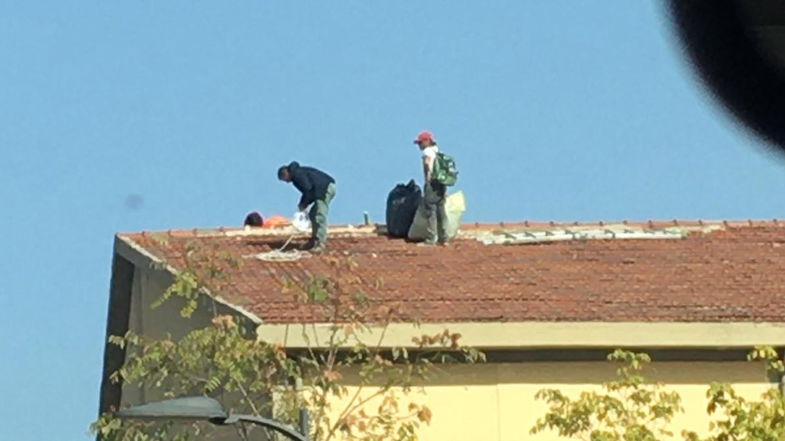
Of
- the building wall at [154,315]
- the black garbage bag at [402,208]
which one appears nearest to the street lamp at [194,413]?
the building wall at [154,315]

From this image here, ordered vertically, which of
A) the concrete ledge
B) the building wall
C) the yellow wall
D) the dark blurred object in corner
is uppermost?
the building wall

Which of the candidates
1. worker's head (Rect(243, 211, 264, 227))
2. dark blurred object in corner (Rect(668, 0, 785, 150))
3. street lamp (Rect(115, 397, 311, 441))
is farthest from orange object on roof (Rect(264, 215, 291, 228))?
dark blurred object in corner (Rect(668, 0, 785, 150))

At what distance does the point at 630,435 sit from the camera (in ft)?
43.7

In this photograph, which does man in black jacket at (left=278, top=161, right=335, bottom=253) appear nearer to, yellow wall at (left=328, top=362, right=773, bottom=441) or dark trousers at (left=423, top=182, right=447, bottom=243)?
dark trousers at (left=423, top=182, right=447, bottom=243)

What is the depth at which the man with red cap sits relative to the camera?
19.6 metres

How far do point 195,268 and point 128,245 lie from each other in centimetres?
436

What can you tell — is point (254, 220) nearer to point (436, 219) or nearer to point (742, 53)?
point (436, 219)

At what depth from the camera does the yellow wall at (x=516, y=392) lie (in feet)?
56.2

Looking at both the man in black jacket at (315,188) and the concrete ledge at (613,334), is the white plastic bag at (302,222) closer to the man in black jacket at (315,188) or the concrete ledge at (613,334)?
the man in black jacket at (315,188)

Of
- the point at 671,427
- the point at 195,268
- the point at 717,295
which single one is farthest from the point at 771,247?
the point at 195,268

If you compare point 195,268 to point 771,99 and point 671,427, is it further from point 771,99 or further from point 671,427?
point 771,99

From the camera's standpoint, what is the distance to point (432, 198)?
19.9 metres

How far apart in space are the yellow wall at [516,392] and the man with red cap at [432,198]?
2.88 metres

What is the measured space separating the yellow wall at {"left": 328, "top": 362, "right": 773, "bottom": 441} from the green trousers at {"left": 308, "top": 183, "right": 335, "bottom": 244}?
2810 millimetres
